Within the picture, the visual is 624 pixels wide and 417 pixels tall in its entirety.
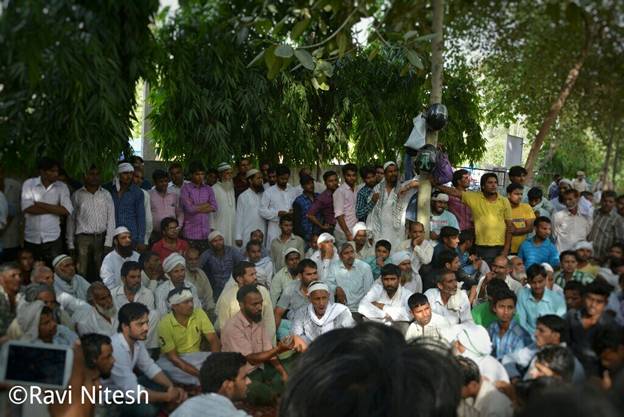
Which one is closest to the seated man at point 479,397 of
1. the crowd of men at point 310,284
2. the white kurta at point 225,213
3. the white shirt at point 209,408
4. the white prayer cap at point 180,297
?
the crowd of men at point 310,284

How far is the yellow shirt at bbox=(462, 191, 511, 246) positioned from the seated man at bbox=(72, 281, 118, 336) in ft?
6.48

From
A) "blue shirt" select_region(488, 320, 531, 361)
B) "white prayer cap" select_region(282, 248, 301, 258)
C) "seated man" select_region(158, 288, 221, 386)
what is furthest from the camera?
"white prayer cap" select_region(282, 248, 301, 258)

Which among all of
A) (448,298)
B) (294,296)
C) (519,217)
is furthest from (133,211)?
(519,217)

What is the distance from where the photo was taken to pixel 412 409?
66.1 inches

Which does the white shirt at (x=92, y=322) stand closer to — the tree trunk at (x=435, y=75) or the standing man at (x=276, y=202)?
the tree trunk at (x=435, y=75)

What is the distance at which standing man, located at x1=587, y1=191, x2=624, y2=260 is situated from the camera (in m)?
3.18

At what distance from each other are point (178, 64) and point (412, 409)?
222 centimetres

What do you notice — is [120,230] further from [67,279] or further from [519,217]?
[519,217]

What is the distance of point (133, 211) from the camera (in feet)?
17.5

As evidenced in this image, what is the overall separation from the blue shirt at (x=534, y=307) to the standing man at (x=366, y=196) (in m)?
1.99

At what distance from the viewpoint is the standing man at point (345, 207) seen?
6.19 metres

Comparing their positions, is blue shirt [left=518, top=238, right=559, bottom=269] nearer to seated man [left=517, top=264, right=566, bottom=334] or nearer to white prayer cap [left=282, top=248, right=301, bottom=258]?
seated man [left=517, top=264, right=566, bottom=334]

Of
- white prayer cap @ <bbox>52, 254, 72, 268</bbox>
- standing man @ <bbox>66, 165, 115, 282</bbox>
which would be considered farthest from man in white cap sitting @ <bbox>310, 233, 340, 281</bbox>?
white prayer cap @ <bbox>52, 254, 72, 268</bbox>

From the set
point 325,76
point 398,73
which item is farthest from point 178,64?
point 398,73
